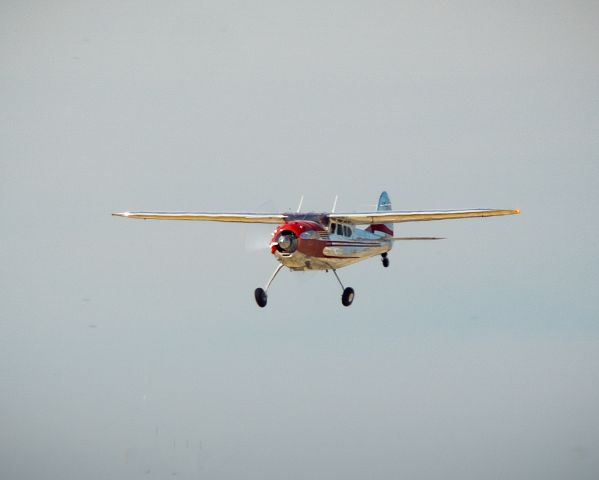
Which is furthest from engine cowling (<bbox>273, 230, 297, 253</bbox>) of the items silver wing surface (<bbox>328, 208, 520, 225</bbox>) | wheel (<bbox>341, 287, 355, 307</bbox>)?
wheel (<bbox>341, 287, 355, 307</bbox>)

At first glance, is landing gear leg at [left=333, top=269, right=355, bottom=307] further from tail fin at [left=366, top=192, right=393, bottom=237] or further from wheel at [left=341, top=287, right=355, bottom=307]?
tail fin at [left=366, top=192, right=393, bottom=237]

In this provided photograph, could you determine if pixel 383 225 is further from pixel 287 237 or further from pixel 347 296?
pixel 287 237

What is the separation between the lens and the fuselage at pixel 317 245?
4066cm

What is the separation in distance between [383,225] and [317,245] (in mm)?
8754

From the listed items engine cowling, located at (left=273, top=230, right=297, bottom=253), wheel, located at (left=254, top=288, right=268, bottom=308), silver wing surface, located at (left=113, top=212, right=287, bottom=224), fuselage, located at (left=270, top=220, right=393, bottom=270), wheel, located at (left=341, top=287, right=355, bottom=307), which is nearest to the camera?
engine cowling, located at (left=273, top=230, right=297, bottom=253)

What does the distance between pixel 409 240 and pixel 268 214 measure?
608 cm

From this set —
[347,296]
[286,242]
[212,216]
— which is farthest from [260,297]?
[212,216]

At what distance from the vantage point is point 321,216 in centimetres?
4250

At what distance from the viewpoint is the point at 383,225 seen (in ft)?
163

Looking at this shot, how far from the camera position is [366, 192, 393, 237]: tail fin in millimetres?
49219

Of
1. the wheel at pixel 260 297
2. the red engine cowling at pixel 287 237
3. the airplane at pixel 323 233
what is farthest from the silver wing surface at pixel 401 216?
the wheel at pixel 260 297

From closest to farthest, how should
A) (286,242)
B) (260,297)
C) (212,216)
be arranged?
(286,242)
(260,297)
(212,216)

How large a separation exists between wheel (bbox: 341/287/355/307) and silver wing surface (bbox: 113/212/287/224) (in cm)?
378

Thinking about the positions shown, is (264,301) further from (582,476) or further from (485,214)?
(582,476)
